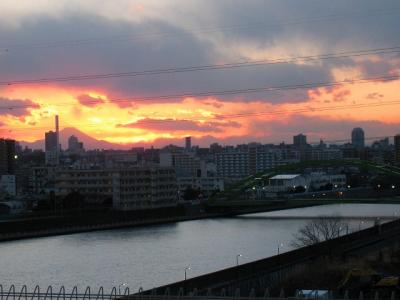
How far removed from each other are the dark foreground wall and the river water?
114 cm

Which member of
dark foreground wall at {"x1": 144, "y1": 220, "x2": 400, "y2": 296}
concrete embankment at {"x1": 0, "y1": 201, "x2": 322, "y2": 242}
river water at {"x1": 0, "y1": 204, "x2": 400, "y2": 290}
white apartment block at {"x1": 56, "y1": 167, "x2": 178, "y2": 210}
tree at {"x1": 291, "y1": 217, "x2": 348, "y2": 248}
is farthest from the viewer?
white apartment block at {"x1": 56, "y1": 167, "x2": 178, "y2": 210}

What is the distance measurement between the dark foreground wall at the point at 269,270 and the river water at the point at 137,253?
1140mm

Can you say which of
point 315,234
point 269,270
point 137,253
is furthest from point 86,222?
point 269,270

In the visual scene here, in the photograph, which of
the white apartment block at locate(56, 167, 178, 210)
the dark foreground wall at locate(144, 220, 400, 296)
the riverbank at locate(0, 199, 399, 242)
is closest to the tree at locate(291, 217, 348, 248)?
the dark foreground wall at locate(144, 220, 400, 296)

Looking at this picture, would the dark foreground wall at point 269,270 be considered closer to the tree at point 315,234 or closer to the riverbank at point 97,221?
the tree at point 315,234

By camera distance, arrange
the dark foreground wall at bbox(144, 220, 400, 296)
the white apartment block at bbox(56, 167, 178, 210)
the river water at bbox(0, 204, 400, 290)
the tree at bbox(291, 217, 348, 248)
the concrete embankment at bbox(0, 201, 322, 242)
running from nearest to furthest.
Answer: the dark foreground wall at bbox(144, 220, 400, 296)
the river water at bbox(0, 204, 400, 290)
the tree at bbox(291, 217, 348, 248)
the concrete embankment at bbox(0, 201, 322, 242)
the white apartment block at bbox(56, 167, 178, 210)

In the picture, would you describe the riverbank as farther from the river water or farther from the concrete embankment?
the river water

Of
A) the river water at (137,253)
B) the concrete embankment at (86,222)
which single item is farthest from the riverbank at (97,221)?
the river water at (137,253)

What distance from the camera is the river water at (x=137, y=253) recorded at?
8523 millimetres

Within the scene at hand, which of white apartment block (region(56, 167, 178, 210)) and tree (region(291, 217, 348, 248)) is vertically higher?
white apartment block (region(56, 167, 178, 210))

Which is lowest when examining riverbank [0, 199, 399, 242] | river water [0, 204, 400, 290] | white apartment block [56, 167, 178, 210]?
river water [0, 204, 400, 290]

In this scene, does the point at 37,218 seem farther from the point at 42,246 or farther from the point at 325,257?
the point at 325,257

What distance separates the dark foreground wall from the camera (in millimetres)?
6164

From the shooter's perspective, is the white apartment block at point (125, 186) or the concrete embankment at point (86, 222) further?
the white apartment block at point (125, 186)
